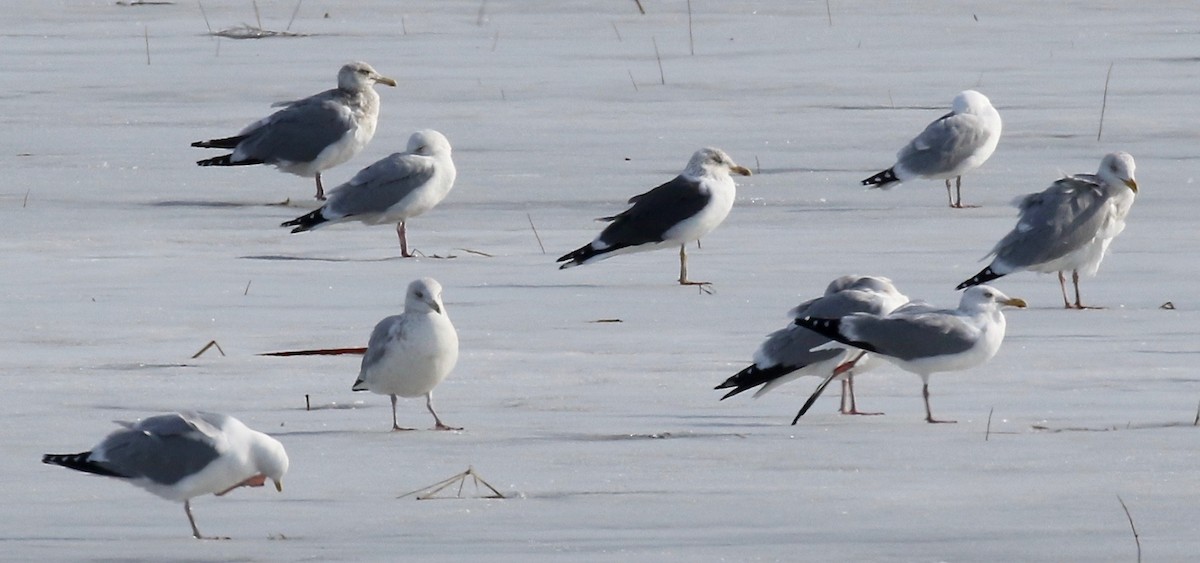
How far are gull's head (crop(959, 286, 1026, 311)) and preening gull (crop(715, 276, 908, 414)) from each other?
25cm

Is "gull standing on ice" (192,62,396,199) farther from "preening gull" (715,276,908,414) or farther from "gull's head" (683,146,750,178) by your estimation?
"preening gull" (715,276,908,414)

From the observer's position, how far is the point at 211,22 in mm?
18031

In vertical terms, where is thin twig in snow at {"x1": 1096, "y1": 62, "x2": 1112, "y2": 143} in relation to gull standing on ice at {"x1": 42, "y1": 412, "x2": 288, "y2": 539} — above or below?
below

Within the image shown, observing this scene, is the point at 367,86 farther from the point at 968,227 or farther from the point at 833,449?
the point at 833,449

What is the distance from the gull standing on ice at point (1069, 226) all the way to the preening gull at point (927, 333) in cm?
188

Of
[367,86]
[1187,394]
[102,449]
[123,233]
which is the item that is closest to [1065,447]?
[1187,394]

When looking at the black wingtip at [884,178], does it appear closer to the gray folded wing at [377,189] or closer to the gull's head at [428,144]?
Answer: the gull's head at [428,144]

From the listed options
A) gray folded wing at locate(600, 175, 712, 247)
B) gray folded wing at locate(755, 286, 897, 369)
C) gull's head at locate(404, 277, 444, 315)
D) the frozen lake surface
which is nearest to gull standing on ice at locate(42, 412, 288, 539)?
the frozen lake surface

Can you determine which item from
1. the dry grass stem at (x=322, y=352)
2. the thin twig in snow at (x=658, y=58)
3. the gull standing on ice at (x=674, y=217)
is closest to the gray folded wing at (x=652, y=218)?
the gull standing on ice at (x=674, y=217)

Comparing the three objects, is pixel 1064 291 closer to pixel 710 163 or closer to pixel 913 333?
pixel 710 163

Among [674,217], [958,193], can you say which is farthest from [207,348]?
[958,193]

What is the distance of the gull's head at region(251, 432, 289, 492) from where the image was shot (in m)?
5.54

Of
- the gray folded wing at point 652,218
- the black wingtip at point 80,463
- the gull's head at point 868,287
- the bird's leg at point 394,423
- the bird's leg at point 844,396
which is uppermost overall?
the black wingtip at point 80,463

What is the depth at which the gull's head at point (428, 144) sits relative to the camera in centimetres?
1115
